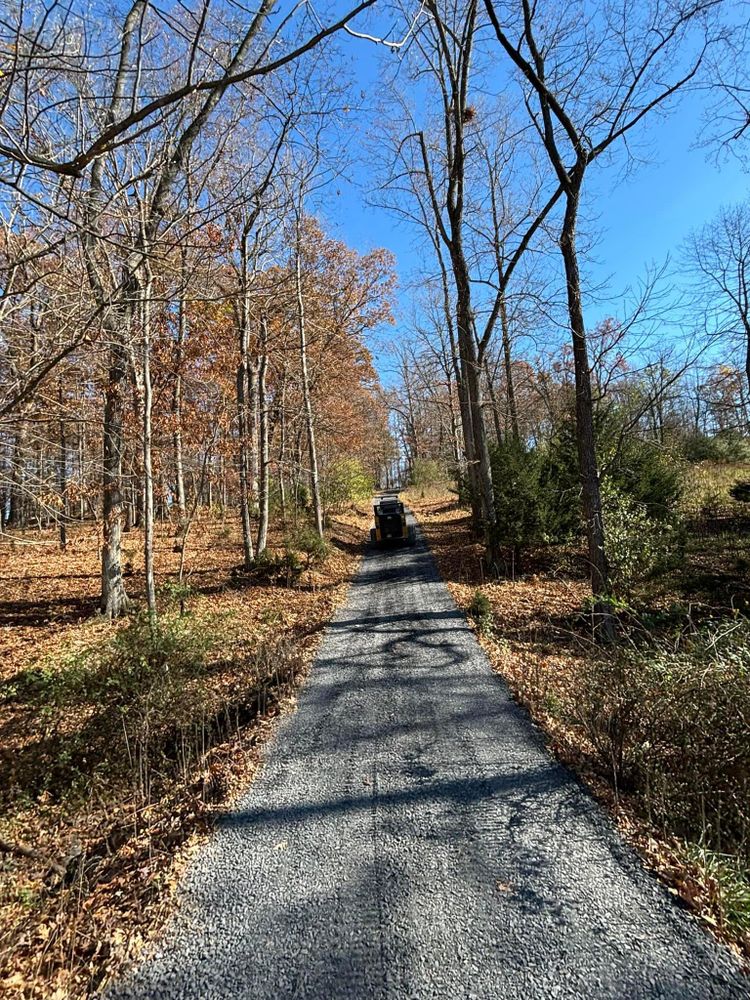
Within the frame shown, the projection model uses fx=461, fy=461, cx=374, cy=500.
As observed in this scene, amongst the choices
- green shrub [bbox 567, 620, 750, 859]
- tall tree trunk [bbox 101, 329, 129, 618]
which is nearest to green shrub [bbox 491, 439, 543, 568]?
green shrub [bbox 567, 620, 750, 859]

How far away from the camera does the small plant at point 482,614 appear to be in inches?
289

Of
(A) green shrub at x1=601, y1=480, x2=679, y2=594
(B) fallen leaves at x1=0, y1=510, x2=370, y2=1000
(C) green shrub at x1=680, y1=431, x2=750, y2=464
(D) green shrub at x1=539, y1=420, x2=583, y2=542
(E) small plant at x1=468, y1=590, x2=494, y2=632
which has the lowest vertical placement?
(B) fallen leaves at x1=0, y1=510, x2=370, y2=1000

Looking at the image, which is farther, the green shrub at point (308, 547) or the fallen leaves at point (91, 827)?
the green shrub at point (308, 547)

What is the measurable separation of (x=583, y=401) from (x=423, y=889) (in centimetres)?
596

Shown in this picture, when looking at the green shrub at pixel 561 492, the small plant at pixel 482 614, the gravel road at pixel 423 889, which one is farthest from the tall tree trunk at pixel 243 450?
the gravel road at pixel 423 889

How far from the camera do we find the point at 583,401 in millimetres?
6543

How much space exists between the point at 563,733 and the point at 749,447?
75.0 feet

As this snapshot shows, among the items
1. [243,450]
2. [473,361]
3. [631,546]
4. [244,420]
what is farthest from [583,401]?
[244,420]

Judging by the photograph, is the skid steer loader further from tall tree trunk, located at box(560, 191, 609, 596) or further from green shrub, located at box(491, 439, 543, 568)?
tall tree trunk, located at box(560, 191, 609, 596)

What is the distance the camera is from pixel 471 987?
2.09 meters

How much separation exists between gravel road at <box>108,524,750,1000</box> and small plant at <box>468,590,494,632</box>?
270 cm

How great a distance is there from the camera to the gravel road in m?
2.14

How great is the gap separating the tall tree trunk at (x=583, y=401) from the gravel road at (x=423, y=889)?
3114 mm

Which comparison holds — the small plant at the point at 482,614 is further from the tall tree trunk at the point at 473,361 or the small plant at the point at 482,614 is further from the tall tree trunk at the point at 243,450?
the tall tree trunk at the point at 243,450
